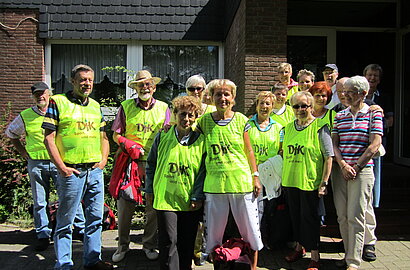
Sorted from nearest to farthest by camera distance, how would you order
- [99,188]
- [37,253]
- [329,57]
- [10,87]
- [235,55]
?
[99,188] < [37,253] < [235,55] < [329,57] < [10,87]

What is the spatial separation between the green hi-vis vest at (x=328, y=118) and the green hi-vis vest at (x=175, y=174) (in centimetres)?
146

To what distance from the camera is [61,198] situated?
3.92m

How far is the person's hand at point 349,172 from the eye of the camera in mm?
3963

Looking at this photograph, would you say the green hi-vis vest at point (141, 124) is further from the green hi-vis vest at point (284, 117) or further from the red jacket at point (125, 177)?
the green hi-vis vest at point (284, 117)

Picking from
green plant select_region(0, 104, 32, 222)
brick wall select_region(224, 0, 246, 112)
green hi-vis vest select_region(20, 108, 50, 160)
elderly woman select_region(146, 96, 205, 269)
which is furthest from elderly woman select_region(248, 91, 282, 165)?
green plant select_region(0, 104, 32, 222)

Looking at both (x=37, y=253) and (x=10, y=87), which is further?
(x=10, y=87)

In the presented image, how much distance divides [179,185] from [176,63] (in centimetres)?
675

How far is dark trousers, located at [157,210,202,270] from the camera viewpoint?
3.43 m

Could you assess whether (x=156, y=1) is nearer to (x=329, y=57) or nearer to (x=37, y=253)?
(x=329, y=57)

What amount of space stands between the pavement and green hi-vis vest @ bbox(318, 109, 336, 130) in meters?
1.58

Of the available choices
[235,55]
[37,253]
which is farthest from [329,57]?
[37,253]

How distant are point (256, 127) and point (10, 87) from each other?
7188 millimetres

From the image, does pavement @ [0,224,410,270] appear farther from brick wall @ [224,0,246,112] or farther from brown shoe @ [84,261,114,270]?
brick wall @ [224,0,246,112]

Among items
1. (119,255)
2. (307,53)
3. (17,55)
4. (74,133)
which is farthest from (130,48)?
(119,255)
